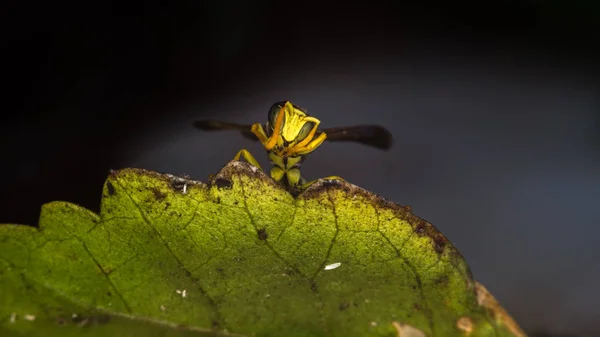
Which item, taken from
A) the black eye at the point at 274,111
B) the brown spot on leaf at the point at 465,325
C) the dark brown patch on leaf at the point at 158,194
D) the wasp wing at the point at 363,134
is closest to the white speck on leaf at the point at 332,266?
the brown spot on leaf at the point at 465,325

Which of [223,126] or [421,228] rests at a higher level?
[223,126]

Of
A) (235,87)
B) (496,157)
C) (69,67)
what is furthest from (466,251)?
(69,67)

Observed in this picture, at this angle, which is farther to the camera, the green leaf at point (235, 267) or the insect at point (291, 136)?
the insect at point (291, 136)

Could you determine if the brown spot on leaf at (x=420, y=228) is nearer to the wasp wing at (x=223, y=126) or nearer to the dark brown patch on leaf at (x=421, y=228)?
the dark brown patch on leaf at (x=421, y=228)

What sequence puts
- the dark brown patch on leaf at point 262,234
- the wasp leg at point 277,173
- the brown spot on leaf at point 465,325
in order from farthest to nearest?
the wasp leg at point 277,173 < the dark brown patch on leaf at point 262,234 < the brown spot on leaf at point 465,325

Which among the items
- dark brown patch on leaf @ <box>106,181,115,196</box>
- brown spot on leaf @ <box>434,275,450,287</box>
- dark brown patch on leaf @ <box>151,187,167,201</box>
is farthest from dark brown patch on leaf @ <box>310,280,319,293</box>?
dark brown patch on leaf @ <box>106,181,115,196</box>

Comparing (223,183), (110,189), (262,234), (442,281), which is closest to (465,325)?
(442,281)


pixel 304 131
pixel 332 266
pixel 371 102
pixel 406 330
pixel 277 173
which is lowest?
pixel 406 330

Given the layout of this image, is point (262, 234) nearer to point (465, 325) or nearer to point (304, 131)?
point (465, 325)
